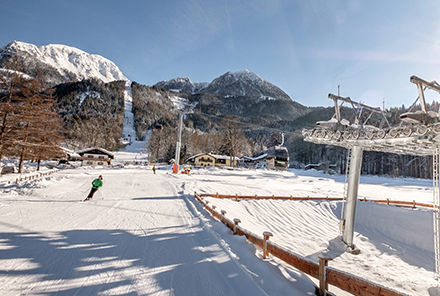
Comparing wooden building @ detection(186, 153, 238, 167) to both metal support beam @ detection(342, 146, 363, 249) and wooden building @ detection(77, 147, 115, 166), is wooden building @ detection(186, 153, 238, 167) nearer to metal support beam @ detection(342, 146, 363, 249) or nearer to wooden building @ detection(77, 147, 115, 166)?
wooden building @ detection(77, 147, 115, 166)

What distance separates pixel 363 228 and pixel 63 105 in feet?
552

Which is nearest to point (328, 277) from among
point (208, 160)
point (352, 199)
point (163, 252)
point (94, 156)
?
point (163, 252)

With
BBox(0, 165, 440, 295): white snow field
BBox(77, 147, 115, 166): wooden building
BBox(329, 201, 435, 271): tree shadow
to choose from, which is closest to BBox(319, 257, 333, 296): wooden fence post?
BBox(0, 165, 440, 295): white snow field

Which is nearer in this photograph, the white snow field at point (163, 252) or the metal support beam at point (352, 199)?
the white snow field at point (163, 252)

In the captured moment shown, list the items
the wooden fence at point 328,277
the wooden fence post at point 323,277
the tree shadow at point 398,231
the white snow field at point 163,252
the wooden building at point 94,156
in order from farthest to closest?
the wooden building at point 94,156, the tree shadow at point 398,231, the white snow field at point 163,252, the wooden fence post at point 323,277, the wooden fence at point 328,277

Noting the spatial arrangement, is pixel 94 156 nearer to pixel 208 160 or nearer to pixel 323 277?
pixel 208 160

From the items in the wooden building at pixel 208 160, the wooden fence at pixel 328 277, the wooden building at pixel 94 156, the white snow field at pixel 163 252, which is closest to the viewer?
the wooden fence at pixel 328 277

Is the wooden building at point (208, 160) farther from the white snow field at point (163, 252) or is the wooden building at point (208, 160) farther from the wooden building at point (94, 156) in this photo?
the white snow field at point (163, 252)

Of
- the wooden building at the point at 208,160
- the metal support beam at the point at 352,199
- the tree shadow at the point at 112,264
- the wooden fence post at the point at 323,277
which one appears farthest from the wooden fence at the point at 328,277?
the wooden building at the point at 208,160

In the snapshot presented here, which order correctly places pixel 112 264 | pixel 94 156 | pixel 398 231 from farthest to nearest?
pixel 94 156
pixel 398 231
pixel 112 264

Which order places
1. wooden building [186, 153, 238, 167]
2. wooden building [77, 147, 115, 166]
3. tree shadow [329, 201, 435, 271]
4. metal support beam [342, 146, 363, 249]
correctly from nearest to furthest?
1. metal support beam [342, 146, 363, 249]
2. tree shadow [329, 201, 435, 271]
3. wooden building [77, 147, 115, 166]
4. wooden building [186, 153, 238, 167]

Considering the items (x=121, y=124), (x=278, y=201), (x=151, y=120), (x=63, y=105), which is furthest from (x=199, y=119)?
(x=278, y=201)

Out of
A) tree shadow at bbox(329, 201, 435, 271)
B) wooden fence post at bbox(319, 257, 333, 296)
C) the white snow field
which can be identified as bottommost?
tree shadow at bbox(329, 201, 435, 271)

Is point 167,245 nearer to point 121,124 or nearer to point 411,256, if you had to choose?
point 411,256
